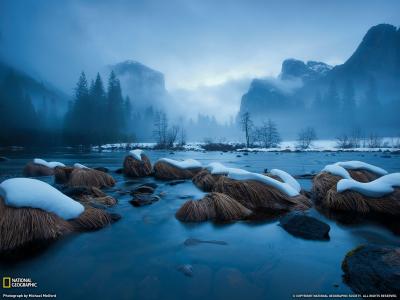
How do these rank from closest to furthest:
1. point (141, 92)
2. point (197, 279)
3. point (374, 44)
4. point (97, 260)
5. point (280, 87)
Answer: point (197, 279) < point (97, 260) < point (374, 44) < point (280, 87) < point (141, 92)

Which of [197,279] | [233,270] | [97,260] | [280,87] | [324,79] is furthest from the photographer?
[280,87]

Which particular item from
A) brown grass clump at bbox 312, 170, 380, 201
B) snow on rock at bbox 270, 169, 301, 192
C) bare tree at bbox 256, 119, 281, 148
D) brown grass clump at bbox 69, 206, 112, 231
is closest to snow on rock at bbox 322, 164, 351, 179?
brown grass clump at bbox 312, 170, 380, 201

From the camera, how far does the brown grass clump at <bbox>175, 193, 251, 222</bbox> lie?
206 inches

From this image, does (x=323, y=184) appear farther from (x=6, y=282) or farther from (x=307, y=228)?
(x=6, y=282)

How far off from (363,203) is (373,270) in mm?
3676

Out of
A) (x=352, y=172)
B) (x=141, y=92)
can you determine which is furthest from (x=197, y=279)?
(x=141, y=92)

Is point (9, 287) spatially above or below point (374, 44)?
below

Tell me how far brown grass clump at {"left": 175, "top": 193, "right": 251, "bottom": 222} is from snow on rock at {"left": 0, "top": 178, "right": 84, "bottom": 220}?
2.32 metres

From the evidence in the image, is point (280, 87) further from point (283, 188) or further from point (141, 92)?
point (283, 188)

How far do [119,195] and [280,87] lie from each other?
582 feet

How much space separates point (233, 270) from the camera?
10.5 feet

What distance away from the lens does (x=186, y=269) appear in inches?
126

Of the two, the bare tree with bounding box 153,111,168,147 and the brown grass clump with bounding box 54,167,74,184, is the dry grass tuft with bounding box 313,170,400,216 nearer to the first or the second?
the brown grass clump with bounding box 54,167,74,184

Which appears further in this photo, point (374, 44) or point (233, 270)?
point (374, 44)
